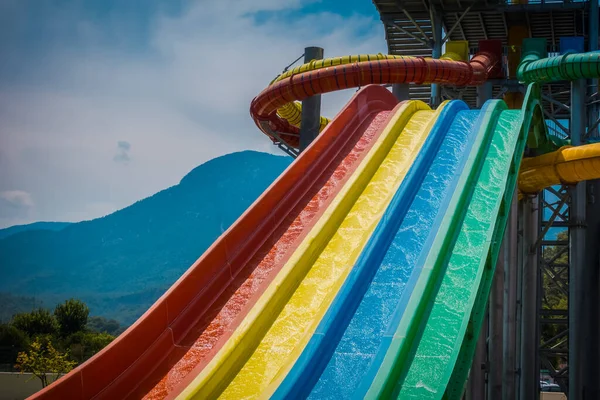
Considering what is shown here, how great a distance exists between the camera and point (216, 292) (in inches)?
347

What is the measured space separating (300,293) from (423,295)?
1.31m

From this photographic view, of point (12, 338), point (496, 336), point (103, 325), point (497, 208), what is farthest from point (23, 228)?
point (497, 208)

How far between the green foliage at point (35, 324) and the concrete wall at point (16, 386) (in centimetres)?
851

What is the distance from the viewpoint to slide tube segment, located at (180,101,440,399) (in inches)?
293

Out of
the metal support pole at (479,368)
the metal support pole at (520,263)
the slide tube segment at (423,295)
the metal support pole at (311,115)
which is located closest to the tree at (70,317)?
the metal support pole at (311,115)

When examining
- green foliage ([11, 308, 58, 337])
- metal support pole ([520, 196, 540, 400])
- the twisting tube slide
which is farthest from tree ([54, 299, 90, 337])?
metal support pole ([520, 196, 540, 400])

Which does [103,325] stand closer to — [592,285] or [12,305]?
[12,305]

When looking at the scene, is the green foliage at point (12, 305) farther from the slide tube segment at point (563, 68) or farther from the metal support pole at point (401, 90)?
the slide tube segment at point (563, 68)

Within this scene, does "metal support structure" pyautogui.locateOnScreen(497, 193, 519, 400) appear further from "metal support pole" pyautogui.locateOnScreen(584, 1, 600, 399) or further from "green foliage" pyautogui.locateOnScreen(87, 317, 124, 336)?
"green foliage" pyautogui.locateOnScreen(87, 317, 124, 336)

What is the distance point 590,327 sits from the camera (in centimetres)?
1761

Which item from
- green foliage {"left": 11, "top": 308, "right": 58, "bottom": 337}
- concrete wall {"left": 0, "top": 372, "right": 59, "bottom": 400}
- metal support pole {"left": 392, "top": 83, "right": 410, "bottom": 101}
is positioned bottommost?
concrete wall {"left": 0, "top": 372, "right": 59, "bottom": 400}

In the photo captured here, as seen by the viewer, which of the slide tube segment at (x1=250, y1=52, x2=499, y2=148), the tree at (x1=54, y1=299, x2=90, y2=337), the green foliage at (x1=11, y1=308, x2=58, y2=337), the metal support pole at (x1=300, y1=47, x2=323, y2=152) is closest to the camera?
the slide tube segment at (x1=250, y1=52, x2=499, y2=148)

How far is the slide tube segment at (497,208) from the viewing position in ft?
24.7

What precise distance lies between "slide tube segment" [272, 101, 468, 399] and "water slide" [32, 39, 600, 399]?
0.06 feet
